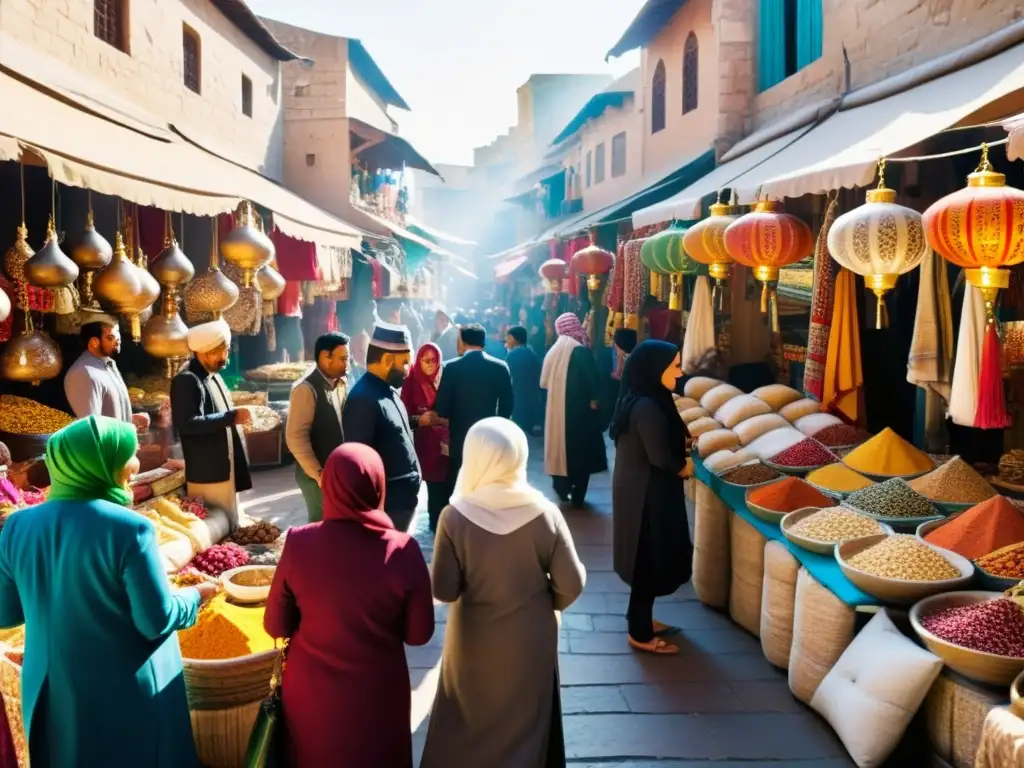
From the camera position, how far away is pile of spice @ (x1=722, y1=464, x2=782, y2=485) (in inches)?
220

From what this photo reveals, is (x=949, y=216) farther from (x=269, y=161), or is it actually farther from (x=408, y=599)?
(x=269, y=161)

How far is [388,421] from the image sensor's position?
4941 mm

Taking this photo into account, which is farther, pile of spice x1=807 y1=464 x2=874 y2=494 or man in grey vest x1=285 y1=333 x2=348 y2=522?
pile of spice x1=807 y1=464 x2=874 y2=494

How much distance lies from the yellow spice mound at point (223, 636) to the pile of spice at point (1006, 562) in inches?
121

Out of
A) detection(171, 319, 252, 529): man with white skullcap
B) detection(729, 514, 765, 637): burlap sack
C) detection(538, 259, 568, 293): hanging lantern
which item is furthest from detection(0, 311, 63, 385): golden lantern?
detection(538, 259, 568, 293): hanging lantern

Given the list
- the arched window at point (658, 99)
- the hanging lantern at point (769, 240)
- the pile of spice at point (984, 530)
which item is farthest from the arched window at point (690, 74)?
the pile of spice at point (984, 530)

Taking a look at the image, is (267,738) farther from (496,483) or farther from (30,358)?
(30,358)

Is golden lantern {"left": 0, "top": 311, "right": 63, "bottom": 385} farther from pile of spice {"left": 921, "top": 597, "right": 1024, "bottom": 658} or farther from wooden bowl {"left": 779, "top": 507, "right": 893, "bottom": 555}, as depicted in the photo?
pile of spice {"left": 921, "top": 597, "right": 1024, "bottom": 658}

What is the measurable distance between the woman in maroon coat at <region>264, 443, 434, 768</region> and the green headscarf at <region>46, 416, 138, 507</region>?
23.0 inches

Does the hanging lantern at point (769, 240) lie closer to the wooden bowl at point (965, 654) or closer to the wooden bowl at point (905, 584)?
the wooden bowl at point (905, 584)

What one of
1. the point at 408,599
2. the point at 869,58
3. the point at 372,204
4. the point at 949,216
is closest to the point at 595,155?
the point at 372,204

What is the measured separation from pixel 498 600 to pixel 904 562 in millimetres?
1945

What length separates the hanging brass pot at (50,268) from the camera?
4.79 m

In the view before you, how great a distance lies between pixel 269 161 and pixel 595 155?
28.7 feet
